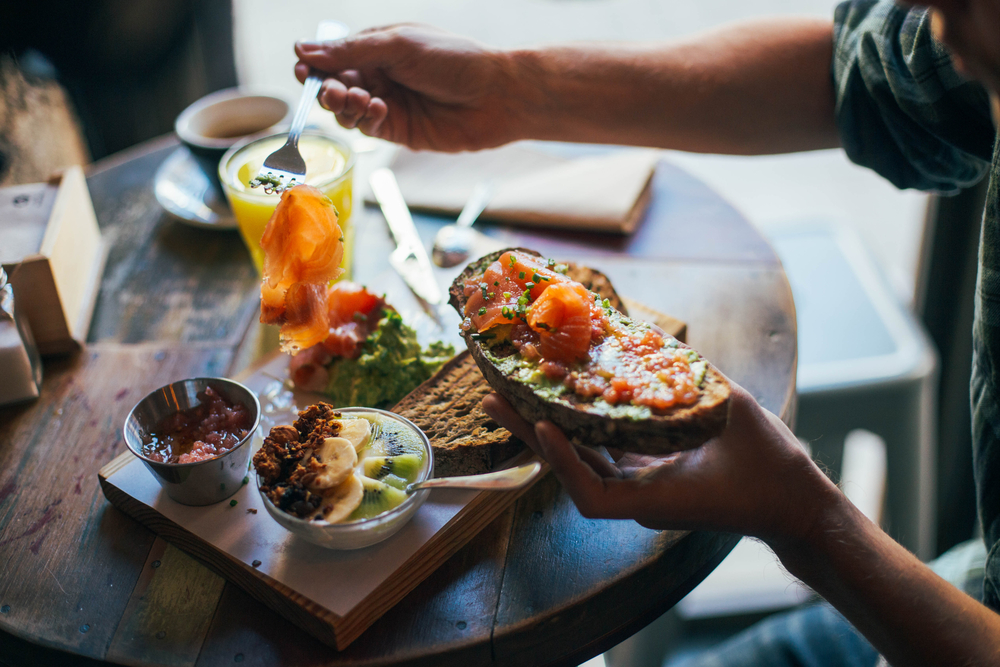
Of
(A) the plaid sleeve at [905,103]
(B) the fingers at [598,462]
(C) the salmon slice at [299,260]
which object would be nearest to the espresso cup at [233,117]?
(C) the salmon slice at [299,260]

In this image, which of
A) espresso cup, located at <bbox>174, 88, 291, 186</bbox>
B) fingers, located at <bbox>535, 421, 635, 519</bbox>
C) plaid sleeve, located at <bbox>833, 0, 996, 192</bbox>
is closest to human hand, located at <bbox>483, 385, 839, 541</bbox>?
fingers, located at <bbox>535, 421, 635, 519</bbox>

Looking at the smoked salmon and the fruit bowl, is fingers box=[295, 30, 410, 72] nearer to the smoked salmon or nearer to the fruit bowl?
the smoked salmon

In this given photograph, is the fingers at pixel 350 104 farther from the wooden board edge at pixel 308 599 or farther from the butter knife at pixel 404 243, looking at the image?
the wooden board edge at pixel 308 599

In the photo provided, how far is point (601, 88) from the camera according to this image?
224 centimetres

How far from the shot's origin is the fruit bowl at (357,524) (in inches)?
48.5

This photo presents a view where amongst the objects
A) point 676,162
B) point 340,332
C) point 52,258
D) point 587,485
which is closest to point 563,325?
point 587,485

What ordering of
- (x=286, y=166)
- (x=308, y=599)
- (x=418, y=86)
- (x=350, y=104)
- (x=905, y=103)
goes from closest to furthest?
(x=308, y=599)
(x=286, y=166)
(x=905, y=103)
(x=350, y=104)
(x=418, y=86)

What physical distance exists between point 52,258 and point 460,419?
1.16m

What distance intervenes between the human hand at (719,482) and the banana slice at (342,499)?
1.12 feet

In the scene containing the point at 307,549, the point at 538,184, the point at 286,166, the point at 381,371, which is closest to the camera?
the point at 307,549

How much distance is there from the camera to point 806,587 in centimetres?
146

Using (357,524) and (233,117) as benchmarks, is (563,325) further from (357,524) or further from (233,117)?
(233,117)

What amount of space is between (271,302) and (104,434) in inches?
21.7

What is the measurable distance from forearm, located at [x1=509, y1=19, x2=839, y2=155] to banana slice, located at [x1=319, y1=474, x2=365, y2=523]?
1427 mm
